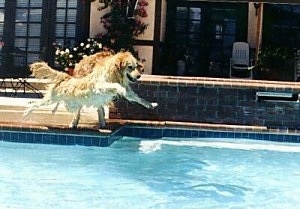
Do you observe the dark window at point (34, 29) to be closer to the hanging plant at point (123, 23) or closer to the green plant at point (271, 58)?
the hanging plant at point (123, 23)

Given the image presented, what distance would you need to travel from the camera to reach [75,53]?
532 inches

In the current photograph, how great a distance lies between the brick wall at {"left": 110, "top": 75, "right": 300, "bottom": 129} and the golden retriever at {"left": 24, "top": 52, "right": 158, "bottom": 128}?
119 cm

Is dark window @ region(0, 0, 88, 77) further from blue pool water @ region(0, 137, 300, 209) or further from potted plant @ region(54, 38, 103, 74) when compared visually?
blue pool water @ region(0, 137, 300, 209)

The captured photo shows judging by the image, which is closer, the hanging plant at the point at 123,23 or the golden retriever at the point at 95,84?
the golden retriever at the point at 95,84

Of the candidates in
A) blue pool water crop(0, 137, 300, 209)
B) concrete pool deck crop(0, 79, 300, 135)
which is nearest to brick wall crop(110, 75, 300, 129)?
concrete pool deck crop(0, 79, 300, 135)

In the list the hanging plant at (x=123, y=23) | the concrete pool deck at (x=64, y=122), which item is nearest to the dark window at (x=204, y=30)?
the hanging plant at (x=123, y=23)

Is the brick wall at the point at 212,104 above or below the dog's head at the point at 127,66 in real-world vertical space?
below

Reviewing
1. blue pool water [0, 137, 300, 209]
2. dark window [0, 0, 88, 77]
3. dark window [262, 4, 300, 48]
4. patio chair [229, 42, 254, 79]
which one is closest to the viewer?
blue pool water [0, 137, 300, 209]

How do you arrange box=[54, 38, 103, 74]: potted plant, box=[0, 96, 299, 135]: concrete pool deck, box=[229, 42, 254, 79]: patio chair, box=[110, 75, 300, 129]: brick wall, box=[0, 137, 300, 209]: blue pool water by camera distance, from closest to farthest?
1. box=[0, 137, 300, 209]: blue pool water
2. box=[0, 96, 299, 135]: concrete pool deck
3. box=[110, 75, 300, 129]: brick wall
4. box=[54, 38, 103, 74]: potted plant
5. box=[229, 42, 254, 79]: patio chair

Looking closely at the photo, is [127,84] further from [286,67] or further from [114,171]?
[286,67]

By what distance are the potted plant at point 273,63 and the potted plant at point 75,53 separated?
11.5 ft

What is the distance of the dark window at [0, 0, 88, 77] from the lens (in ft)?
47.0

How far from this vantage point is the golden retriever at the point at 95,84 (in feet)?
26.3

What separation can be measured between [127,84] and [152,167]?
149 centimetres
